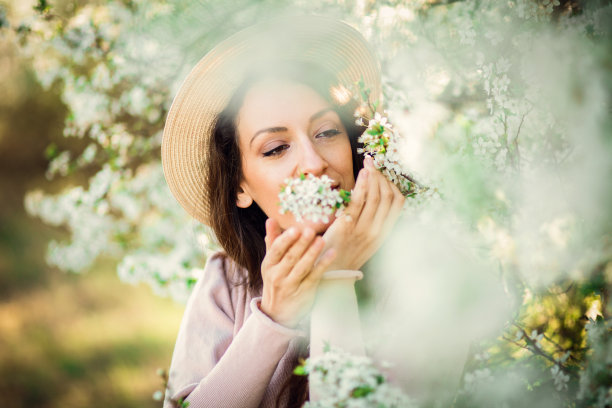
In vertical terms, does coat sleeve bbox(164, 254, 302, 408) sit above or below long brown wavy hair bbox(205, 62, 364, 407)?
below

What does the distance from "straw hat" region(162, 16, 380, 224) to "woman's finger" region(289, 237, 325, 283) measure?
3.05 ft

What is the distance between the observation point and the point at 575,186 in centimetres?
159

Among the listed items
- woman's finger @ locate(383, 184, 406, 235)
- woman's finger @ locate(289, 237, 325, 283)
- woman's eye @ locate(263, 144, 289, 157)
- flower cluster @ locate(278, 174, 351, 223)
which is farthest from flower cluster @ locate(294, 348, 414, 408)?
woman's eye @ locate(263, 144, 289, 157)

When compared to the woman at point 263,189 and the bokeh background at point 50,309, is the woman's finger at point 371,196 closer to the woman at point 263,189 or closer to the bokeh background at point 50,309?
the woman at point 263,189

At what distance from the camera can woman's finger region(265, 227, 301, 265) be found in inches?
52.7

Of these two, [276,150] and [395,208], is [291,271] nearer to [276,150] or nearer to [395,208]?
[395,208]

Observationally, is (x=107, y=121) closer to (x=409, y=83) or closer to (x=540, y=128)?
(x=409, y=83)

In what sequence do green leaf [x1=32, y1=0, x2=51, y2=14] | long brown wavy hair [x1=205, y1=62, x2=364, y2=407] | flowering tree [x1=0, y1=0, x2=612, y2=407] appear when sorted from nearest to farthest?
flowering tree [x1=0, y1=0, x2=612, y2=407] < long brown wavy hair [x1=205, y1=62, x2=364, y2=407] < green leaf [x1=32, y1=0, x2=51, y2=14]

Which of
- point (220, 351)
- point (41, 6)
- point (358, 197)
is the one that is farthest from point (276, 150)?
point (41, 6)

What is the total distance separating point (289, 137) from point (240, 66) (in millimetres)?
418

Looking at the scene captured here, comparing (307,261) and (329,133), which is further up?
(329,133)

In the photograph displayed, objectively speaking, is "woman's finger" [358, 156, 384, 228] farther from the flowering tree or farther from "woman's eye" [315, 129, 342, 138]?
"woman's eye" [315, 129, 342, 138]

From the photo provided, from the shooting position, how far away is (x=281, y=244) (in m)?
1.36

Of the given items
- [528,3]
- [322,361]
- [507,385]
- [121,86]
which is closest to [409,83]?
[528,3]
